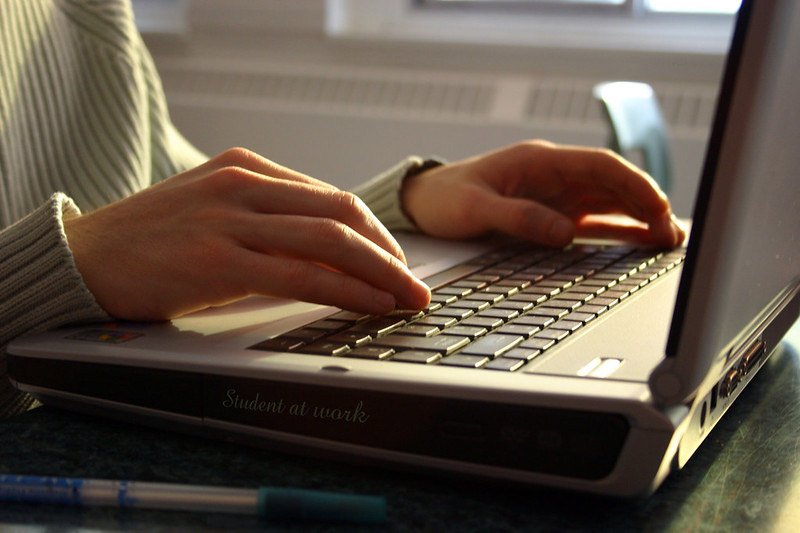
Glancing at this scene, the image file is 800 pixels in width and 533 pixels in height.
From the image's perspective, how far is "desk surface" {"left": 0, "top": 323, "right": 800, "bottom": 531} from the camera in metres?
0.33

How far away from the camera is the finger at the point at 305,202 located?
0.47 metres

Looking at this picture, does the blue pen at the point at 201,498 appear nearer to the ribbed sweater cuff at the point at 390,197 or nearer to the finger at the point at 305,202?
the finger at the point at 305,202

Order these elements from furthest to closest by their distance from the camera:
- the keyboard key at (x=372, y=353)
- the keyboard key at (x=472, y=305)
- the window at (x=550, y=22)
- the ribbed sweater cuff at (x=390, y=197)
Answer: the window at (x=550, y=22) < the ribbed sweater cuff at (x=390, y=197) < the keyboard key at (x=472, y=305) < the keyboard key at (x=372, y=353)

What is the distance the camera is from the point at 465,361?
1.21ft

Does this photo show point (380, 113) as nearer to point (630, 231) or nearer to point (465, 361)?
point (630, 231)

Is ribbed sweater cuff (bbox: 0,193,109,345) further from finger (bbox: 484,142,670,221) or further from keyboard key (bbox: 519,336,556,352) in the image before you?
finger (bbox: 484,142,670,221)

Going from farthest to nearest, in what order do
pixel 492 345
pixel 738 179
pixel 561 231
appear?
pixel 561 231 < pixel 492 345 < pixel 738 179

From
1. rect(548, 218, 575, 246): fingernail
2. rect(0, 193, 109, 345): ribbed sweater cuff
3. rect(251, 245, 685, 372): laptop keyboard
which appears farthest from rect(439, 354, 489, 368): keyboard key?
rect(548, 218, 575, 246): fingernail

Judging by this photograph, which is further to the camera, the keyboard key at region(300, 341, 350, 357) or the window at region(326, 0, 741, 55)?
the window at region(326, 0, 741, 55)

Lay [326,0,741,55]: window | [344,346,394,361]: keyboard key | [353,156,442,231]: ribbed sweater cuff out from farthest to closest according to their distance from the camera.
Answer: [326,0,741,55]: window
[353,156,442,231]: ribbed sweater cuff
[344,346,394,361]: keyboard key

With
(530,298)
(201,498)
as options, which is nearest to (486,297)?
(530,298)

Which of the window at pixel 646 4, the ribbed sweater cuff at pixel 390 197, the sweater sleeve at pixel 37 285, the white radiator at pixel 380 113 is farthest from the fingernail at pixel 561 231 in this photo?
the window at pixel 646 4

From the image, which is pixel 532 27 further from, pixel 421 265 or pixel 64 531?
pixel 64 531

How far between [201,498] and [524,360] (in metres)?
0.14
